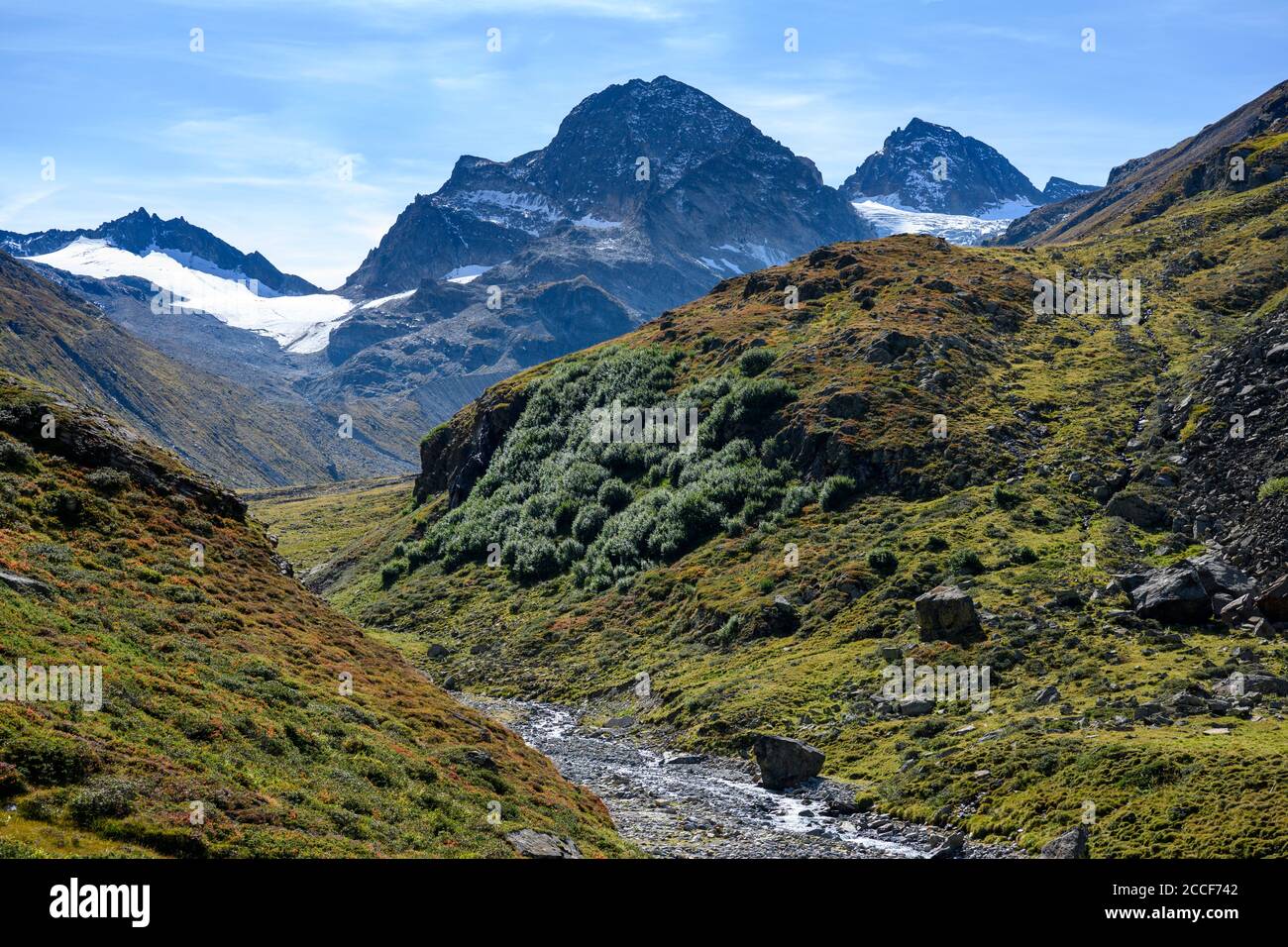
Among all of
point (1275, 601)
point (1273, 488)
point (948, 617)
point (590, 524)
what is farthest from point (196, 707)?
point (590, 524)

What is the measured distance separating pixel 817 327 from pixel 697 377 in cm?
1308

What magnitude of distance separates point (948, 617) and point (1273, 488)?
19183 millimetres

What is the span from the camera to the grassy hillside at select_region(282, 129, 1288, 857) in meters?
36.1

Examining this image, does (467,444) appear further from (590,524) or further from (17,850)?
(17,850)

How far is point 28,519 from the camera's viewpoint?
3791cm

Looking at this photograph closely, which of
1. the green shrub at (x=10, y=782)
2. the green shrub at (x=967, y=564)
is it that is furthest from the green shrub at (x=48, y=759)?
the green shrub at (x=967, y=564)

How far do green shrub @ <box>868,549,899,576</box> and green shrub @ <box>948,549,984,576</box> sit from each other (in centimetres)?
358

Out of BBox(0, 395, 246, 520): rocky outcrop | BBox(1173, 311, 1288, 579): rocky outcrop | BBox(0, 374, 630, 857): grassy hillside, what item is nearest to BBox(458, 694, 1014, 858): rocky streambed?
BBox(0, 374, 630, 857): grassy hillside

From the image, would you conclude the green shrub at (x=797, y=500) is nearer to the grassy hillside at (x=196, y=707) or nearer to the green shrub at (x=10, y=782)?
the grassy hillside at (x=196, y=707)

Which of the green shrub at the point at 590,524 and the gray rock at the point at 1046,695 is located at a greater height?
the green shrub at the point at 590,524

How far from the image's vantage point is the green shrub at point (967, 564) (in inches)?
2223

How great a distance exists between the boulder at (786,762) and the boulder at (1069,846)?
528 inches
